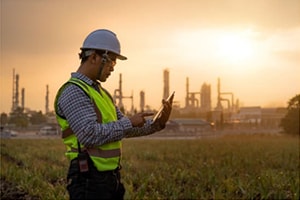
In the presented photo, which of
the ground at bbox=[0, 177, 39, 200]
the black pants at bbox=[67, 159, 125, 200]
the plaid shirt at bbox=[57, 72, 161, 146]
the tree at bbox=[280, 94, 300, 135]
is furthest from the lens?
the tree at bbox=[280, 94, 300, 135]

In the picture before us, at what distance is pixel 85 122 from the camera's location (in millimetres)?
2863

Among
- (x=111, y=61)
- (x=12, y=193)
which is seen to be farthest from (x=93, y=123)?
(x=12, y=193)

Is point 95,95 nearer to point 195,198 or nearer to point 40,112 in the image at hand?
point 195,198

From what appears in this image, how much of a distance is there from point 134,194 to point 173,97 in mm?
4810

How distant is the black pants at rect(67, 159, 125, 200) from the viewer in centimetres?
298

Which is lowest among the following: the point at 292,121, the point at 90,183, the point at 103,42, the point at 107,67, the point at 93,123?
the point at 90,183

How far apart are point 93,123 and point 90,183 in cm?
36

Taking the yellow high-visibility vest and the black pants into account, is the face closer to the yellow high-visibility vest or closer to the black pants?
the yellow high-visibility vest

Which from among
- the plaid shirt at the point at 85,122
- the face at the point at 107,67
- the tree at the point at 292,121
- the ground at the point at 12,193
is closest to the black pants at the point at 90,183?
the plaid shirt at the point at 85,122

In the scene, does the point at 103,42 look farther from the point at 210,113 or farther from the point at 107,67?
the point at 210,113

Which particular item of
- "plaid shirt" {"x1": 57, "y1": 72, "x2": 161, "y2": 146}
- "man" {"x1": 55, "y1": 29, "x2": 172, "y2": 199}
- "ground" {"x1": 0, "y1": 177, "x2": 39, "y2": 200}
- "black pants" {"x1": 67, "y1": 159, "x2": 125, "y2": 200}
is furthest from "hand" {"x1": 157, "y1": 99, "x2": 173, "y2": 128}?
"ground" {"x1": 0, "y1": 177, "x2": 39, "y2": 200}

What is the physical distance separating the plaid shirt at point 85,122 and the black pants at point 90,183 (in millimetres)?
181

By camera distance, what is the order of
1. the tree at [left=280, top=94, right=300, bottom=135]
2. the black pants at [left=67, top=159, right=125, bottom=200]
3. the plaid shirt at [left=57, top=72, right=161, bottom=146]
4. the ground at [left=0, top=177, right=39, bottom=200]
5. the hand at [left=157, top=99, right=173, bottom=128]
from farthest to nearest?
the tree at [left=280, top=94, right=300, bottom=135]
the ground at [left=0, top=177, right=39, bottom=200]
the hand at [left=157, top=99, right=173, bottom=128]
the black pants at [left=67, top=159, right=125, bottom=200]
the plaid shirt at [left=57, top=72, right=161, bottom=146]

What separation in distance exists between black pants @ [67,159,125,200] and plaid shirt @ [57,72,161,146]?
0.59ft
